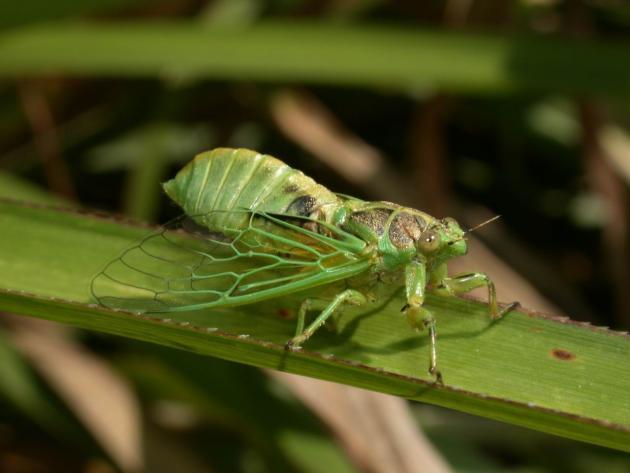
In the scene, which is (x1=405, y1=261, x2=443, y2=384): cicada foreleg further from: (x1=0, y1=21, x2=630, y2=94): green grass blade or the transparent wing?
(x1=0, y1=21, x2=630, y2=94): green grass blade

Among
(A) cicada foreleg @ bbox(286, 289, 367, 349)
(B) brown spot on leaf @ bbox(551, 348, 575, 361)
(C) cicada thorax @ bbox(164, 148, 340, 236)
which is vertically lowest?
(A) cicada foreleg @ bbox(286, 289, 367, 349)

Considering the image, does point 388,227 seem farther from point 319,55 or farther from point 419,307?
point 319,55

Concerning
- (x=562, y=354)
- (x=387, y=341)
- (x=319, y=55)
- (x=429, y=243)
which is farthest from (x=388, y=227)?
(x=319, y=55)

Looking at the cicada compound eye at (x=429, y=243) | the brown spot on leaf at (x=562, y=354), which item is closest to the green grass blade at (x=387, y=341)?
the brown spot on leaf at (x=562, y=354)

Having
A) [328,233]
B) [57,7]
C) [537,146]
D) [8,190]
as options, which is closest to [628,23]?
[537,146]

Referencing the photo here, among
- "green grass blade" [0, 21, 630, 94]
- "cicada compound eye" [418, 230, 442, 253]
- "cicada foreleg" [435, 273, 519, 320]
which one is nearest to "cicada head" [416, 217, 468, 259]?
"cicada compound eye" [418, 230, 442, 253]

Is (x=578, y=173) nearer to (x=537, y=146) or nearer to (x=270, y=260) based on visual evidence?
(x=537, y=146)
